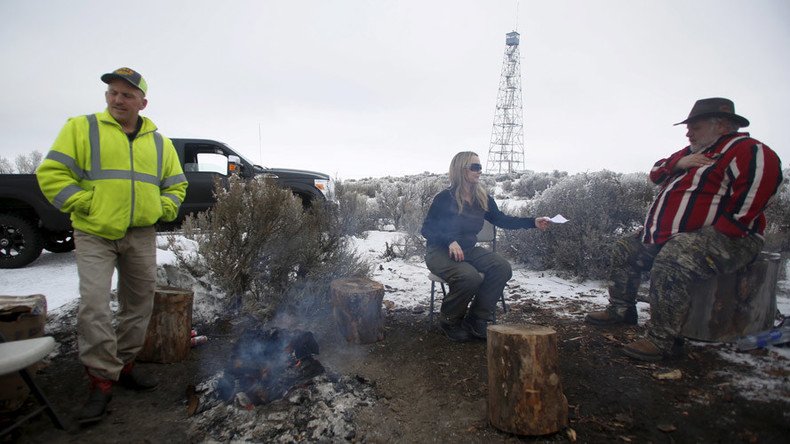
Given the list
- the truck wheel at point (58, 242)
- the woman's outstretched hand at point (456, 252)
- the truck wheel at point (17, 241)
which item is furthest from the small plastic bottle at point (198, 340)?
the truck wheel at point (58, 242)

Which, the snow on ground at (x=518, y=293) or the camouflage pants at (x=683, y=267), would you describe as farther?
the camouflage pants at (x=683, y=267)

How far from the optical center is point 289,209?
4.63 metres

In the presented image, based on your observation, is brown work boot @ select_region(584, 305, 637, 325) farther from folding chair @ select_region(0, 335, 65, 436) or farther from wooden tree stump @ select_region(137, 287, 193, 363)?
folding chair @ select_region(0, 335, 65, 436)

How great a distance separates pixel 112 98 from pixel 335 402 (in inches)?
100

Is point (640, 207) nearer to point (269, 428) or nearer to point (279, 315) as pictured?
point (279, 315)

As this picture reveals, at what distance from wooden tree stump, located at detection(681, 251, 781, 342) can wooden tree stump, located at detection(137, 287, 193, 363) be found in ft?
13.8

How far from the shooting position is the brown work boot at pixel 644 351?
3277 millimetres

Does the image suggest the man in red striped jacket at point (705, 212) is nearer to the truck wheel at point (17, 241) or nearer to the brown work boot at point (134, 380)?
the brown work boot at point (134, 380)

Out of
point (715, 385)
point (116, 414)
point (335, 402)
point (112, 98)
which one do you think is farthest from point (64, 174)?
point (715, 385)

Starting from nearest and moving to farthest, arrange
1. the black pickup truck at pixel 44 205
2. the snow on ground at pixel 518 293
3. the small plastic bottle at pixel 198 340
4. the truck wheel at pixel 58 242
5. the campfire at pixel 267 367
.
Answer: the campfire at pixel 267 367 < the snow on ground at pixel 518 293 < the small plastic bottle at pixel 198 340 < the black pickup truck at pixel 44 205 < the truck wheel at pixel 58 242

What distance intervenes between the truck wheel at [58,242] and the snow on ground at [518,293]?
11cm

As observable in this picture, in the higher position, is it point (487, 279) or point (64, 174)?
point (64, 174)

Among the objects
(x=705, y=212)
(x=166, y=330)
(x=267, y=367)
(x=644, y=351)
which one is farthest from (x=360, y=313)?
(x=705, y=212)

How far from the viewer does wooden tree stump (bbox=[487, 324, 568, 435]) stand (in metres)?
2.37
